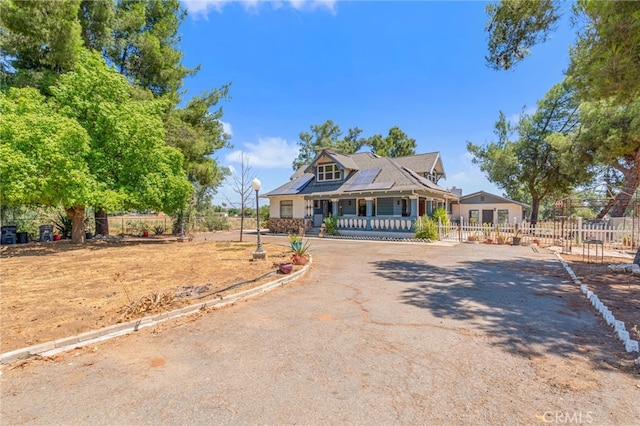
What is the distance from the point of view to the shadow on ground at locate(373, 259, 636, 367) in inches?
156

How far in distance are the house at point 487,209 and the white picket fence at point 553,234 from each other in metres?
11.1

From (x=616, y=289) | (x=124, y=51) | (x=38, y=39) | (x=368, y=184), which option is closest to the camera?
(x=616, y=289)

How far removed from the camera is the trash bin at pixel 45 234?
16.4m

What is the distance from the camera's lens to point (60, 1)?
45.4 ft

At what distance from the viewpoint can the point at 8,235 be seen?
15242 mm

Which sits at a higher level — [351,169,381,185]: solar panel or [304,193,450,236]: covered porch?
[351,169,381,185]: solar panel

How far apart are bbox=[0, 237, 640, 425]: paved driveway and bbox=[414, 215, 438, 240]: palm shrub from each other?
11.4 metres

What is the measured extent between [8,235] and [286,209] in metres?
16.6

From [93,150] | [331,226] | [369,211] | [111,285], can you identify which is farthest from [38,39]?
[369,211]

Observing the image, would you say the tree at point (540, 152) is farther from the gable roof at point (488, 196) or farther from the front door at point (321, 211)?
the front door at point (321, 211)

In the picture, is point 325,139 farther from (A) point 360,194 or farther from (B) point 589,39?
(B) point 589,39

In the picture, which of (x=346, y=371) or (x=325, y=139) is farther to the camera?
(x=325, y=139)

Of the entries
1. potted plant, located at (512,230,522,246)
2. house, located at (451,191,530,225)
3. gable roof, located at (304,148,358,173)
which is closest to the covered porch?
gable roof, located at (304,148,358,173)

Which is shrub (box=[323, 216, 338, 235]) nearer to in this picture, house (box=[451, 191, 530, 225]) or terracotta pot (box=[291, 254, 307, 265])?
terracotta pot (box=[291, 254, 307, 265])
